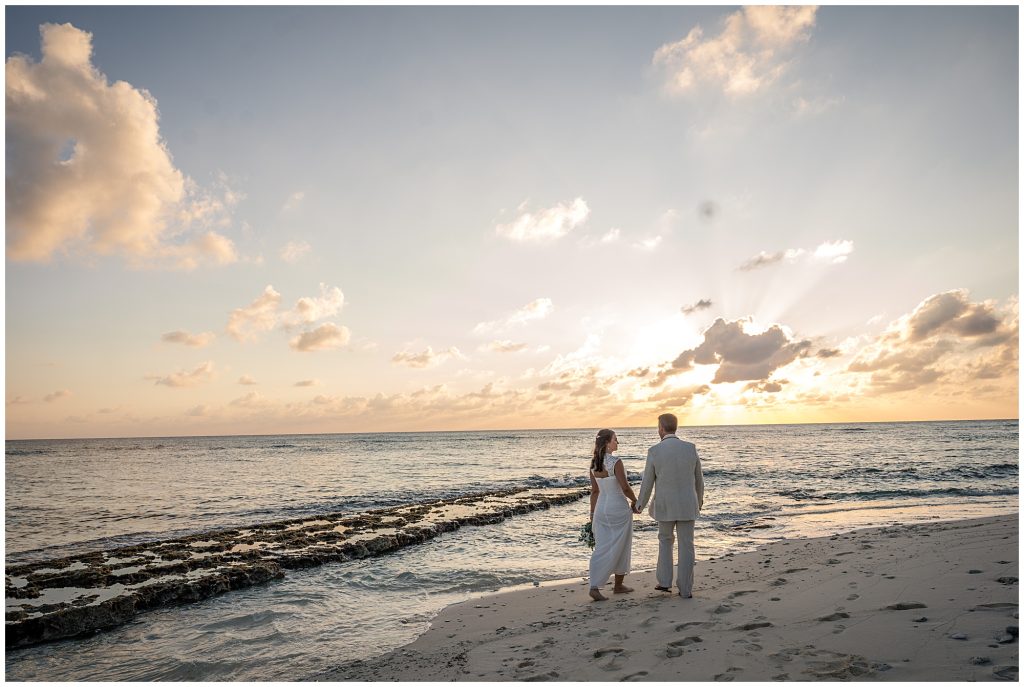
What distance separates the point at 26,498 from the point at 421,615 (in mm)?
33119

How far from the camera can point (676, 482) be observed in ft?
29.0

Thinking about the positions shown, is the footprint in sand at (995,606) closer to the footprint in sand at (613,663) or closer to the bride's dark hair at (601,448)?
the footprint in sand at (613,663)

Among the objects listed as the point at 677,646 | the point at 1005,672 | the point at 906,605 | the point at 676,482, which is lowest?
the point at 677,646

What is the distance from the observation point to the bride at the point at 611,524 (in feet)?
31.2

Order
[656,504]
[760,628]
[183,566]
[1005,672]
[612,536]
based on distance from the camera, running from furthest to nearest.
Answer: [183,566] < [612,536] < [656,504] < [760,628] < [1005,672]

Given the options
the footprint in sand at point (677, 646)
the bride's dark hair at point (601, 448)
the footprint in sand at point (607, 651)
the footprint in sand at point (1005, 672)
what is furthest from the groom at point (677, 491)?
the footprint in sand at point (1005, 672)

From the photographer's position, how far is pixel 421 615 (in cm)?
1001

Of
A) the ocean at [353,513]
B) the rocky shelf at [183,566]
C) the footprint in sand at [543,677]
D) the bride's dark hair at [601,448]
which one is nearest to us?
the footprint in sand at [543,677]

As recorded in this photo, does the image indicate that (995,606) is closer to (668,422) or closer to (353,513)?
(668,422)

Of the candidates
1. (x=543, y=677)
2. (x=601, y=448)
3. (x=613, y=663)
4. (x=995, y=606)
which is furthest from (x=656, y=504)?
(x=995, y=606)

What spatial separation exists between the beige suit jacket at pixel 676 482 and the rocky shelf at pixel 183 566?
371 inches

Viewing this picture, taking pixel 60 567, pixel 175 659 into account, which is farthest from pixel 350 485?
pixel 175 659

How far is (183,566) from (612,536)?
35.5 ft

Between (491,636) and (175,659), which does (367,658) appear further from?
(175,659)
